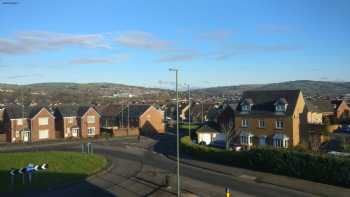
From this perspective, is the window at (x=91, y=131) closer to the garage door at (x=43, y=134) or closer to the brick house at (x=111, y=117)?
the garage door at (x=43, y=134)

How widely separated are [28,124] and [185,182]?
45.2 m

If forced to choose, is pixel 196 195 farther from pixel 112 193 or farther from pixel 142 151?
pixel 142 151

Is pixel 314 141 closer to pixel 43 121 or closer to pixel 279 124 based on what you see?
pixel 279 124

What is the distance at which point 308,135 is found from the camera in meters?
53.4

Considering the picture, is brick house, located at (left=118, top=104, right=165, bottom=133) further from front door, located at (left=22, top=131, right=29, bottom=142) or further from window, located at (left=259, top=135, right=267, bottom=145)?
window, located at (left=259, top=135, right=267, bottom=145)

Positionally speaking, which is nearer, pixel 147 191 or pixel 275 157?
pixel 147 191

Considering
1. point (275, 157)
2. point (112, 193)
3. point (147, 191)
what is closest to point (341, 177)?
point (275, 157)

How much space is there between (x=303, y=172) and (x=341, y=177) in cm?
369

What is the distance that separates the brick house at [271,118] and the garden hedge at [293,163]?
13259 millimetres

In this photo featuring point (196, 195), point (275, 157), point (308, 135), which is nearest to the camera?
point (196, 195)

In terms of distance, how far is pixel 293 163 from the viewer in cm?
3553

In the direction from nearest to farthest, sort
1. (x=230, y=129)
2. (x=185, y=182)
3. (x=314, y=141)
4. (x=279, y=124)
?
(x=185, y=182)
(x=314, y=141)
(x=279, y=124)
(x=230, y=129)

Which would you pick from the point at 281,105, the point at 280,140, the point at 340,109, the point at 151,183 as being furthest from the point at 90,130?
the point at 340,109

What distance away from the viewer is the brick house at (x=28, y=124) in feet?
224
